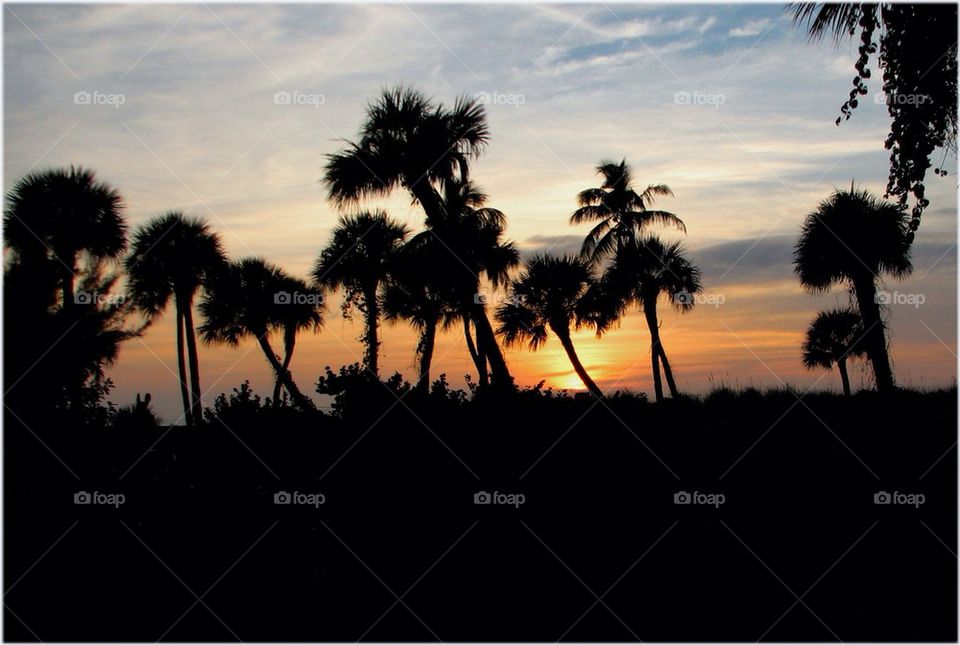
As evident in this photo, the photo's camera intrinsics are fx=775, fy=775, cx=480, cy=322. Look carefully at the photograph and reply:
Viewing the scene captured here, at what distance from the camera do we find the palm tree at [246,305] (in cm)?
3450

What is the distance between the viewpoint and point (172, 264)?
32.0 m

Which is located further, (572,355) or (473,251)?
(572,355)

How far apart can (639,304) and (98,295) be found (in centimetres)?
2489

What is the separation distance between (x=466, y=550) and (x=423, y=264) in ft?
38.0

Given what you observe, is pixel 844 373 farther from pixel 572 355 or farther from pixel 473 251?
pixel 473 251

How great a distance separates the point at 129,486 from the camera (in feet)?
26.8

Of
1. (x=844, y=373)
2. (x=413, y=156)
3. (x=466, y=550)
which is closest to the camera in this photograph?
(x=466, y=550)

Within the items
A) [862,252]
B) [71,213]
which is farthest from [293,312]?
[862,252]

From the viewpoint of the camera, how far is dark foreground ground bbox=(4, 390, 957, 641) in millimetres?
7547

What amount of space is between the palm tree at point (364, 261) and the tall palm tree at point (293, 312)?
2.41 m

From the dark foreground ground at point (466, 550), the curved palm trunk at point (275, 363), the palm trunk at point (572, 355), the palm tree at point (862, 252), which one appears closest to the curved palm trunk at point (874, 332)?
the palm tree at point (862, 252)

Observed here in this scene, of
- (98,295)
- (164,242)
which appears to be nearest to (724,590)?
(98,295)

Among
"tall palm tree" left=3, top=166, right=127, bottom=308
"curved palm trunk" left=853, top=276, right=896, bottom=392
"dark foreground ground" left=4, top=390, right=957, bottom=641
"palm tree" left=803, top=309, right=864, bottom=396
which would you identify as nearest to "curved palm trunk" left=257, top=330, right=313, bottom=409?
"tall palm tree" left=3, top=166, right=127, bottom=308

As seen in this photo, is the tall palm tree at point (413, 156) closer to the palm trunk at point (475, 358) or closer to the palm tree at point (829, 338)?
the palm trunk at point (475, 358)
